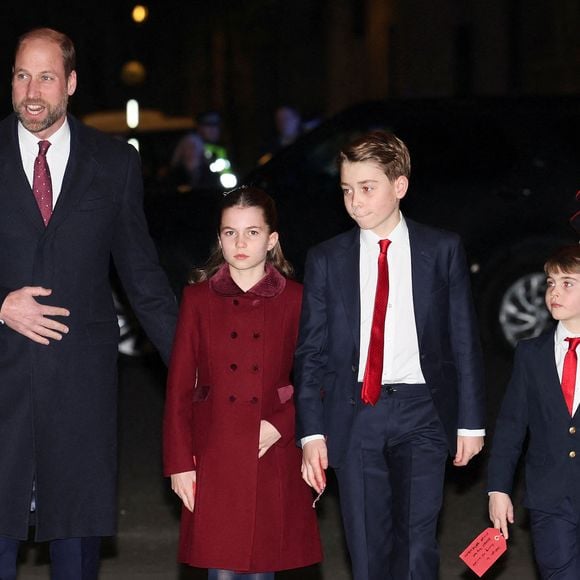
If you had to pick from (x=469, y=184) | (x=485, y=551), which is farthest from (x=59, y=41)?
(x=469, y=184)

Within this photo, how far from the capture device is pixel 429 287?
552cm

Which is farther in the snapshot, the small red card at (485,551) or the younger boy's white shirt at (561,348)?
the younger boy's white shirt at (561,348)

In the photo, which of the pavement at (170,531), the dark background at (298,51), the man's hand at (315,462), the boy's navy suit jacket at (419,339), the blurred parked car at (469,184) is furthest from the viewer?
the dark background at (298,51)

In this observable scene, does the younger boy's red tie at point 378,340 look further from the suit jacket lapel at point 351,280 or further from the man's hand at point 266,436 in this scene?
the man's hand at point 266,436

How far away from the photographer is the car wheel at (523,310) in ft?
41.4

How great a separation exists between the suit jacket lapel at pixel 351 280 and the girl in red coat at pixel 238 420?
0.22 metres

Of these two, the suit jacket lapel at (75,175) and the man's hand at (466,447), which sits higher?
the suit jacket lapel at (75,175)

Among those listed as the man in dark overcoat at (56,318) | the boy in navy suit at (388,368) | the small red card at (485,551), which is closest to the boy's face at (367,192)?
the boy in navy suit at (388,368)

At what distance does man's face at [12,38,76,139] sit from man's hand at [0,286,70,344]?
1.95 feet

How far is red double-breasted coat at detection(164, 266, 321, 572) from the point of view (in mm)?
5484

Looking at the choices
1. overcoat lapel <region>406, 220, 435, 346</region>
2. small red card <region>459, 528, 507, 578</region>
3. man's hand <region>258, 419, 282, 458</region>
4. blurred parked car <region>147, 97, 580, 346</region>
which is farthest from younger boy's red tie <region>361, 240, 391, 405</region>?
blurred parked car <region>147, 97, 580, 346</region>

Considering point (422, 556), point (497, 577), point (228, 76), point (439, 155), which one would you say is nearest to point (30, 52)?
point (422, 556)

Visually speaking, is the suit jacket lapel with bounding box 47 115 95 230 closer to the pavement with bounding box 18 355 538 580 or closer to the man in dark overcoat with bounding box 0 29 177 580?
the man in dark overcoat with bounding box 0 29 177 580

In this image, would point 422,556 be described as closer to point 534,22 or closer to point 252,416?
point 252,416
